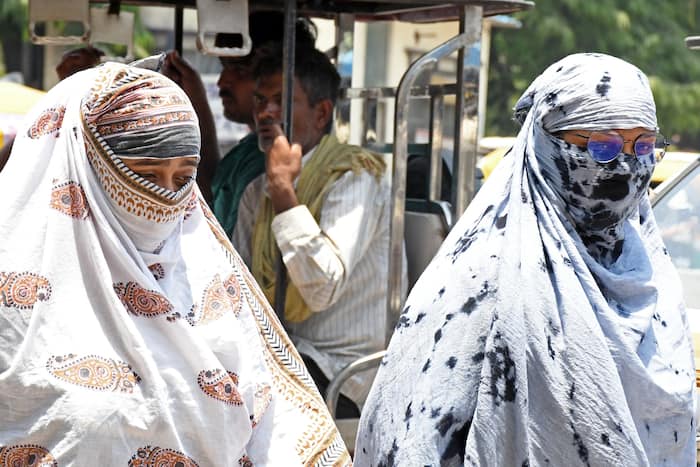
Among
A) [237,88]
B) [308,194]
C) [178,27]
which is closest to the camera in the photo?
[308,194]

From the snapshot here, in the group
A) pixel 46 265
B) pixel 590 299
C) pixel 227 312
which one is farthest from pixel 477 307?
pixel 46 265

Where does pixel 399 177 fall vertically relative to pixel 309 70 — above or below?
below

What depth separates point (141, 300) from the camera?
8.68 feet

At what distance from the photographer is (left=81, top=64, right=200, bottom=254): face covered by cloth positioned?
2.63 m

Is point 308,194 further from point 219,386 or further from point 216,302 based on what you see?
point 219,386

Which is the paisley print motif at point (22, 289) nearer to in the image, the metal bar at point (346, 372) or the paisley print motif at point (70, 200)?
the paisley print motif at point (70, 200)

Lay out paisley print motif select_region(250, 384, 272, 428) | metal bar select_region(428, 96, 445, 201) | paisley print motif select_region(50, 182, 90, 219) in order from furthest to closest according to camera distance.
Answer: metal bar select_region(428, 96, 445, 201), paisley print motif select_region(250, 384, 272, 428), paisley print motif select_region(50, 182, 90, 219)

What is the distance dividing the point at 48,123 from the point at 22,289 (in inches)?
15.3

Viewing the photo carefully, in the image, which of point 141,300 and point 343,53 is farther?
point 343,53

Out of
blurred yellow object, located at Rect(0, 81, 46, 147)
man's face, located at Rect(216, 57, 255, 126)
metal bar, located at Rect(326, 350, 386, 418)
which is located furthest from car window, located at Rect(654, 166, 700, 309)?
blurred yellow object, located at Rect(0, 81, 46, 147)

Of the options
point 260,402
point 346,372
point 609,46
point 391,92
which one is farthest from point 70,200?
point 609,46

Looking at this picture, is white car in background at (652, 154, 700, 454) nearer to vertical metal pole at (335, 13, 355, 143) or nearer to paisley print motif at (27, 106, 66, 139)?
vertical metal pole at (335, 13, 355, 143)

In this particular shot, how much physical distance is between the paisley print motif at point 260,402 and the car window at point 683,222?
230 centimetres

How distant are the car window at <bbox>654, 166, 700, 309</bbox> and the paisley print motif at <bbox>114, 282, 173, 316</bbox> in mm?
2560
